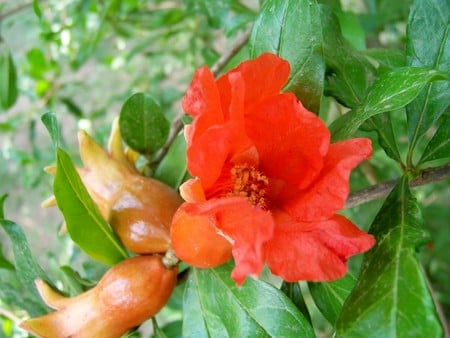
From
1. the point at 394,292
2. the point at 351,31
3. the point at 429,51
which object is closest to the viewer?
the point at 394,292

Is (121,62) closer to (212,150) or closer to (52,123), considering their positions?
(52,123)

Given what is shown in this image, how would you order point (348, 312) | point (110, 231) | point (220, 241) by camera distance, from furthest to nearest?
1. point (110, 231)
2. point (220, 241)
3. point (348, 312)

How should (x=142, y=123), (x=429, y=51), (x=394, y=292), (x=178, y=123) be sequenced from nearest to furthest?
(x=394, y=292) < (x=429, y=51) < (x=142, y=123) < (x=178, y=123)

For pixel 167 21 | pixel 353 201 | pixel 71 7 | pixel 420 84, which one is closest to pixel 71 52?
pixel 71 7

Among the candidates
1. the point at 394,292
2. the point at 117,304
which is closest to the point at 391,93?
the point at 394,292

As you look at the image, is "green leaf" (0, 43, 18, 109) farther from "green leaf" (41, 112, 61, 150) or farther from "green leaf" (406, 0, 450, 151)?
"green leaf" (406, 0, 450, 151)

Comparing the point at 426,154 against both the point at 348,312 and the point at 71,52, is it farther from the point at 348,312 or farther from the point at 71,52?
the point at 71,52
